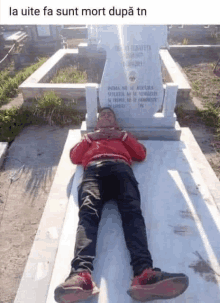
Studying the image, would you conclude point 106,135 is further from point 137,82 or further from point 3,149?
point 3,149

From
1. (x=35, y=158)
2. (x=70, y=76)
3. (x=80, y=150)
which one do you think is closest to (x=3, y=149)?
(x=35, y=158)

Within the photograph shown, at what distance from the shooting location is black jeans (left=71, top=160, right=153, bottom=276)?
1983 millimetres

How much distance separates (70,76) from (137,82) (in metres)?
4.08

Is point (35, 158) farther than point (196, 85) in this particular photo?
No

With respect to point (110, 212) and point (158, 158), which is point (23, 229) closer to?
point (110, 212)

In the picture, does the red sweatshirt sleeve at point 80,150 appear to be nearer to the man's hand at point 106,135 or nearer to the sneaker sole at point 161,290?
the man's hand at point 106,135

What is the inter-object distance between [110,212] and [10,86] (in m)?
5.80

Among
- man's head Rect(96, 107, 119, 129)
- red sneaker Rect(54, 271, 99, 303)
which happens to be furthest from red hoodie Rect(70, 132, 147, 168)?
red sneaker Rect(54, 271, 99, 303)

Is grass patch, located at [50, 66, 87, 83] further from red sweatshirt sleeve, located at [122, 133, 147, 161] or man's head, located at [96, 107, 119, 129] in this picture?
red sweatshirt sleeve, located at [122, 133, 147, 161]

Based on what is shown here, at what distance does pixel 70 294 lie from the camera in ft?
5.75

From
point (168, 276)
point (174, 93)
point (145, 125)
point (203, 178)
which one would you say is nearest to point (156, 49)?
point (174, 93)

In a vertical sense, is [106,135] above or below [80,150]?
above

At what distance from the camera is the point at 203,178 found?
11.2ft

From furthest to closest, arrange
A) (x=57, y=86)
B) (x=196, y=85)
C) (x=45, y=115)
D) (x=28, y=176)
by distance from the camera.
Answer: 1. (x=196, y=85)
2. (x=57, y=86)
3. (x=45, y=115)
4. (x=28, y=176)
